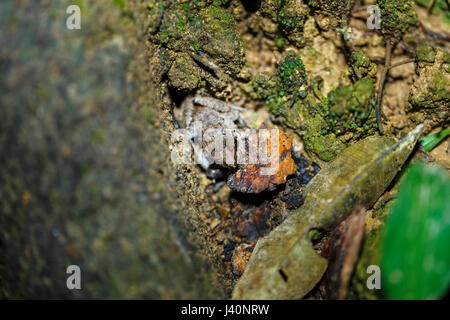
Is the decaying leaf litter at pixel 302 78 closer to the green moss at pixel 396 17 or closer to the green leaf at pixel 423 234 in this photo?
the green moss at pixel 396 17

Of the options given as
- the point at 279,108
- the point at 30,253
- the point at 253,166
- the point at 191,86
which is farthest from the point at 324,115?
the point at 30,253

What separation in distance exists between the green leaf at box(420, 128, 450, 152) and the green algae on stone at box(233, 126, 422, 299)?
1.38ft

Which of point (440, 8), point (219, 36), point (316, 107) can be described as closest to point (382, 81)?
point (316, 107)

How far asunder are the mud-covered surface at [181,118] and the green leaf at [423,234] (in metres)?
0.68

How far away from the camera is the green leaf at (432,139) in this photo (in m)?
3.55

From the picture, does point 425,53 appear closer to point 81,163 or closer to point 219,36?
point 219,36

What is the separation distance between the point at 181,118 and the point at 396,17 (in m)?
2.53

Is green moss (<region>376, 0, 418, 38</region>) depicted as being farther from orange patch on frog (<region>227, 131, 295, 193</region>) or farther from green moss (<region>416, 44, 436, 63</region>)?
orange patch on frog (<region>227, 131, 295, 193</region>)

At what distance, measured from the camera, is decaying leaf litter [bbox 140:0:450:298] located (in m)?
3.37

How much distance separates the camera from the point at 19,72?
2.24 metres

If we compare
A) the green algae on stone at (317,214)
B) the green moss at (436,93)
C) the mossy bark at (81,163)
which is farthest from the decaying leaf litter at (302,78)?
the mossy bark at (81,163)

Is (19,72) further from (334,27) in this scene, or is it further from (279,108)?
(334,27)

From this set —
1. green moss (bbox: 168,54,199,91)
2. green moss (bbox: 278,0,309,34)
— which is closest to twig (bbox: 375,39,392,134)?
green moss (bbox: 278,0,309,34)
